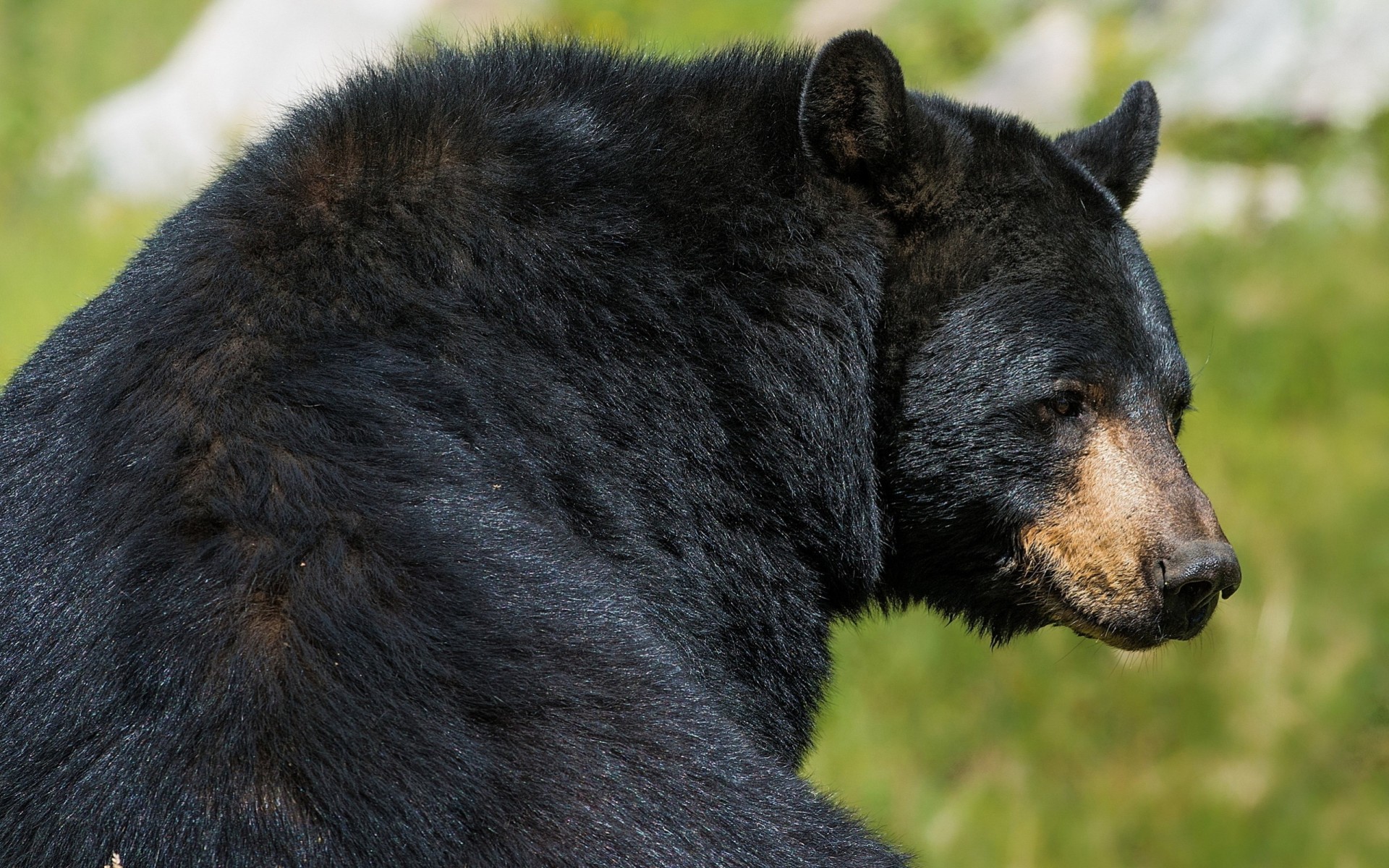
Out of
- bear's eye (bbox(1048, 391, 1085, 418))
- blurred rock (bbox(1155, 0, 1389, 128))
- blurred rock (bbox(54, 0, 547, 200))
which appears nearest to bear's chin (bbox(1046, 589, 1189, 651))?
bear's eye (bbox(1048, 391, 1085, 418))

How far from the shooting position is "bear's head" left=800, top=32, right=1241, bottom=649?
149 inches

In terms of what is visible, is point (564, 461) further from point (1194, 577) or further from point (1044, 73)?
point (1044, 73)

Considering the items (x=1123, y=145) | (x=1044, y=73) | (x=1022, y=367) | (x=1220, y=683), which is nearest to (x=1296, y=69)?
(x=1044, y=73)

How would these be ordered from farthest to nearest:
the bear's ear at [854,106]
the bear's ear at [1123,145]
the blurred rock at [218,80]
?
the blurred rock at [218,80] → the bear's ear at [1123,145] → the bear's ear at [854,106]

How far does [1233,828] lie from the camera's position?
9.41 metres

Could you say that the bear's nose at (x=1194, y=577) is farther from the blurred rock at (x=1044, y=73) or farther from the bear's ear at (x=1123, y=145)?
the blurred rock at (x=1044, y=73)

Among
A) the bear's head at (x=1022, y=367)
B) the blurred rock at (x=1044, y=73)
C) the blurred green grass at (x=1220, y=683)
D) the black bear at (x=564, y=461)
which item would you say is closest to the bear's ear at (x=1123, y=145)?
the black bear at (x=564, y=461)

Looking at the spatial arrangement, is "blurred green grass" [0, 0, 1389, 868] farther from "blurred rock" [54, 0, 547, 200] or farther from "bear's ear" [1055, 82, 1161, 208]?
"bear's ear" [1055, 82, 1161, 208]

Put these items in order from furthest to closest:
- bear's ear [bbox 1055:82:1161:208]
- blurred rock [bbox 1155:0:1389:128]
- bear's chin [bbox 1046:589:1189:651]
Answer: blurred rock [bbox 1155:0:1389:128] < bear's ear [bbox 1055:82:1161:208] < bear's chin [bbox 1046:589:1189:651]

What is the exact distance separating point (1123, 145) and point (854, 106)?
1319mm

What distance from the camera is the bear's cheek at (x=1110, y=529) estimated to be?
151 inches

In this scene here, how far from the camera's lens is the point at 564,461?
3201 millimetres

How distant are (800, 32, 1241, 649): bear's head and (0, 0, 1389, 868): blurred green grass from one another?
14.3ft

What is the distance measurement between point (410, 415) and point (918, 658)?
694 centimetres
